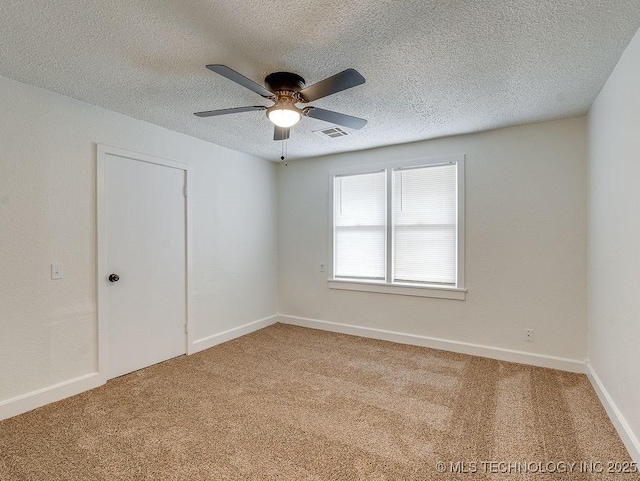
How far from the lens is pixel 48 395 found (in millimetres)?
2576

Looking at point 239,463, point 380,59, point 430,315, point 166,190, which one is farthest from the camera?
point 430,315

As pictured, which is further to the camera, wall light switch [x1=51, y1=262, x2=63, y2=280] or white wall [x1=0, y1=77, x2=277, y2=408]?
wall light switch [x1=51, y1=262, x2=63, y2=280]

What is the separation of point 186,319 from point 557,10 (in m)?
3.91

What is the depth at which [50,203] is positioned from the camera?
8.63ft

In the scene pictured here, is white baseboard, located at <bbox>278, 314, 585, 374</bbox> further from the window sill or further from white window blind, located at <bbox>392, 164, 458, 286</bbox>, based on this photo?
white window blind, located at <bbox>392, 164, 458, 286</bbox>

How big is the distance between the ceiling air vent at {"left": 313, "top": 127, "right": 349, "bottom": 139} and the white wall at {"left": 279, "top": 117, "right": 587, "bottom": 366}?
2.49ft

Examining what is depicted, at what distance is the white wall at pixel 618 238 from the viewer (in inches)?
75.5

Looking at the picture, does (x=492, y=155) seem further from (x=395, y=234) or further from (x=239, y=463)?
(x=239, y=463)

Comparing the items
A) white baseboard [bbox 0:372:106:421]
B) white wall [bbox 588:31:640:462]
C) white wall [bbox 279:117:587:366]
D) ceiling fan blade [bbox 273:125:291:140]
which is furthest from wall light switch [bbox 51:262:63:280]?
white wall [bbox 588:31:640:462]

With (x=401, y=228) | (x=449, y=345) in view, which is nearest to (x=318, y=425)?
(x=449, y=345)

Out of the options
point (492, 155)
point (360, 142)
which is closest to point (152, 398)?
point (360, 142)

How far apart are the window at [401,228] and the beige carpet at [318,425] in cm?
103

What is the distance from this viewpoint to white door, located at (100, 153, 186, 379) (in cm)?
304

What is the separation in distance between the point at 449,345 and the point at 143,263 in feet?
11.0
